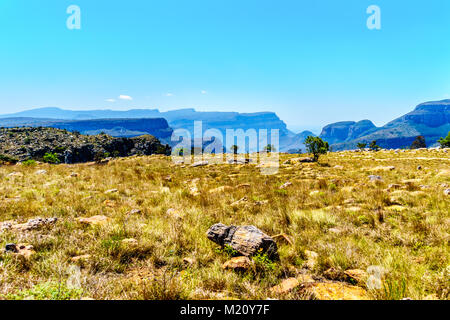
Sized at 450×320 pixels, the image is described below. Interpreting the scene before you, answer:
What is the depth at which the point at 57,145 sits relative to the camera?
125375mm

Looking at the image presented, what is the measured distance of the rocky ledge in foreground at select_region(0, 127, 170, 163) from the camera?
348ft

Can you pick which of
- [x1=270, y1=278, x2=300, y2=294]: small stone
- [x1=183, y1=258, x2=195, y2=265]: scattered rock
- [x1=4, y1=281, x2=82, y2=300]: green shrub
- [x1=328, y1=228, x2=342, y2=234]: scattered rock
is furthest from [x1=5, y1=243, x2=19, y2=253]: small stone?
[x1=328, y1=228, x2=342, y2=234]: scattered rock

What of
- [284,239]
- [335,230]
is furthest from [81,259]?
[335,230]

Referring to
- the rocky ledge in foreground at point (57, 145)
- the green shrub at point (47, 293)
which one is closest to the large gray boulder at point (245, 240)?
the green shrub at point (47, 293)

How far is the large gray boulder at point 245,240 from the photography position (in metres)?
3.92

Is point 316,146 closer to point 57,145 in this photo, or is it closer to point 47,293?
point 47,293

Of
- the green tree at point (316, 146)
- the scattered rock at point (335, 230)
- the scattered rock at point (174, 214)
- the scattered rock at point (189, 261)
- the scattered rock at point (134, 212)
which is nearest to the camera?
the scattered rock at point (189, 261)

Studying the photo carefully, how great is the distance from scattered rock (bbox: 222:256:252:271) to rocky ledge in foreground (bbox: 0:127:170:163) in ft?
343

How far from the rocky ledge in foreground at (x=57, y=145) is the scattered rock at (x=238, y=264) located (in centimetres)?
10465

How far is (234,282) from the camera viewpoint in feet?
10.3

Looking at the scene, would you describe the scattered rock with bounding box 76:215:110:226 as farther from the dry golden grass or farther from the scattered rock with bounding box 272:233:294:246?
the scattered rock with bounding box 272:233:294:246

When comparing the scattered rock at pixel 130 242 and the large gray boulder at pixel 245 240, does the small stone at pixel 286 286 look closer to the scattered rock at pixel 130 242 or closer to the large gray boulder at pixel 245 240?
the large gray boulder at pixel 245 240

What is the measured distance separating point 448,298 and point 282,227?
125 inches

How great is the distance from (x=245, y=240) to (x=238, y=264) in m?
0.60
